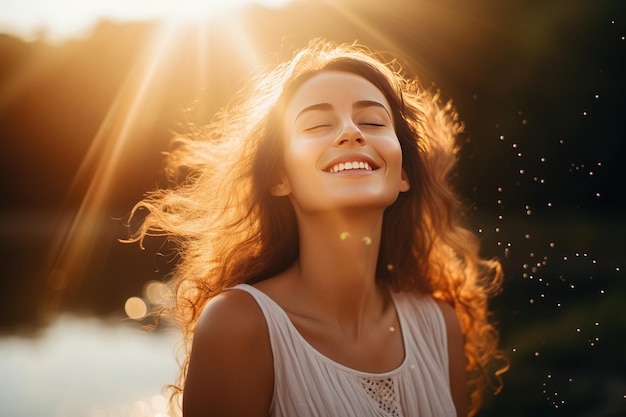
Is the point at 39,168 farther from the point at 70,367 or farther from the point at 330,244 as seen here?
the point at 330,244

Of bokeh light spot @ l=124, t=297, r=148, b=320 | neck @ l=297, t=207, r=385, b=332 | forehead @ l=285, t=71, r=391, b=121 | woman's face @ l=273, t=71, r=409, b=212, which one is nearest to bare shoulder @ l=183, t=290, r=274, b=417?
neck @ l=297, t=207, r=385, b=332

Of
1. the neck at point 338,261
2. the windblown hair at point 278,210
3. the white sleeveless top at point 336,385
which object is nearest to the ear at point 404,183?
the windblown hair at point 278,210

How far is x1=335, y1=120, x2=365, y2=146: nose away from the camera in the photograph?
252cm

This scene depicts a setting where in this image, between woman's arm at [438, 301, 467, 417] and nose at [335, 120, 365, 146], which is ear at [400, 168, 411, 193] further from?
woman's arm at [438, 301, 467, 417]

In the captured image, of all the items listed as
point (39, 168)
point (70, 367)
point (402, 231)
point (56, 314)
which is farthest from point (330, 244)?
point (39, 168)

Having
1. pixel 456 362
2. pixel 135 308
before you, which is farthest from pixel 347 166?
pixel 135 308

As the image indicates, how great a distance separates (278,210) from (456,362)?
938 millimetres

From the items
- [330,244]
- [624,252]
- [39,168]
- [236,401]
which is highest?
[39,168]

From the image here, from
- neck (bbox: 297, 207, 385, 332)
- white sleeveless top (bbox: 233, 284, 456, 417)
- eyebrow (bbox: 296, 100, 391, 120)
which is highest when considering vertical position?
eyebrow (bbox: 296, 100, 391, 120)

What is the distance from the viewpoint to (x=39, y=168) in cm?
2625

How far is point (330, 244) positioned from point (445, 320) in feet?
2.18

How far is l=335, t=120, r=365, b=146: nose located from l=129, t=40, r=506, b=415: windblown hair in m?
0.31

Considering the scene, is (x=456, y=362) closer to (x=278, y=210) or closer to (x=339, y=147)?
(x=278, y=210)

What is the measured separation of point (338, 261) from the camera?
2648mm
